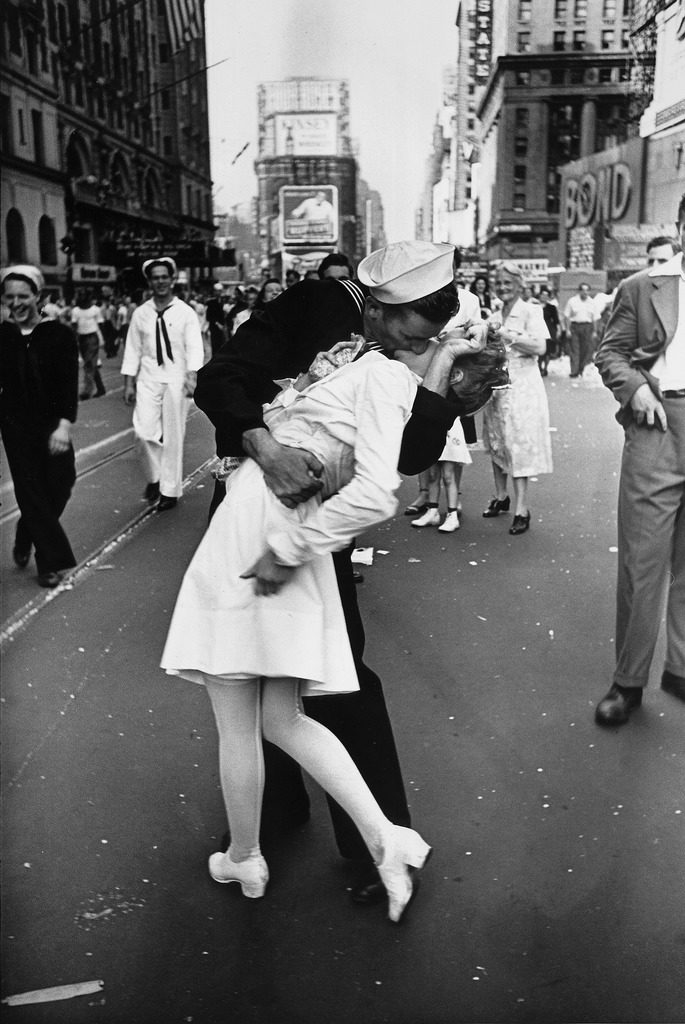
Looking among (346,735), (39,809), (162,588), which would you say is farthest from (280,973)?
(162,588)

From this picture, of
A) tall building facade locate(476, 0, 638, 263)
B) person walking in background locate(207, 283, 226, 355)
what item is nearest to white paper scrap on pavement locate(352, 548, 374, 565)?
person walking in background locate(207, 283, 226, 355)

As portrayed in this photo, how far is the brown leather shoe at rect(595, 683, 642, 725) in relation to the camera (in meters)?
3.76

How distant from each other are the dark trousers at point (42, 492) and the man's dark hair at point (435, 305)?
366cm

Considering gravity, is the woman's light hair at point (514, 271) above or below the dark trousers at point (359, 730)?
above

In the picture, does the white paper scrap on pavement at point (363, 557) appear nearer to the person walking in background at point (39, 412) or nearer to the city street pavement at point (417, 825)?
the city street pavement at point (417, 825)

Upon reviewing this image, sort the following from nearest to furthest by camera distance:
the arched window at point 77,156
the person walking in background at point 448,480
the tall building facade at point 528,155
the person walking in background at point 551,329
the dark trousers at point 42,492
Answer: the arched window at point 77,156
the dark trousers at point 42,492
the person walking in background at point 448,480
the person walking in background at point 551,329
the tall building facade at point 528,155

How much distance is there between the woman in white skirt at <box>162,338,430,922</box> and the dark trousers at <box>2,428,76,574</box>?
129 inches

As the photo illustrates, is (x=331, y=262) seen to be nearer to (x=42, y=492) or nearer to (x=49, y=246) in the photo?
(x=42, y=492)

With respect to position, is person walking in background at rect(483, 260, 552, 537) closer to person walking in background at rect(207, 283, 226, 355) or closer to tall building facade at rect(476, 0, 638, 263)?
person walking in background at rect(207, 283, 226, 355)

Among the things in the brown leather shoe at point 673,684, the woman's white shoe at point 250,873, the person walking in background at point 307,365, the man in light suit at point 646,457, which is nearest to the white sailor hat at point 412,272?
the person walking in background at point 307,365

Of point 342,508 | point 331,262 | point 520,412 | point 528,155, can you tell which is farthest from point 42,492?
point 528,155

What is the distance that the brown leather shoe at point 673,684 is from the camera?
3977 millimetres

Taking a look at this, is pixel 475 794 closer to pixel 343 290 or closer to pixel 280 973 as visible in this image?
pixel 280 973

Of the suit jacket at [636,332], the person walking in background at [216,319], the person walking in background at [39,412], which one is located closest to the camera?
the suit jacket at [636,332]
